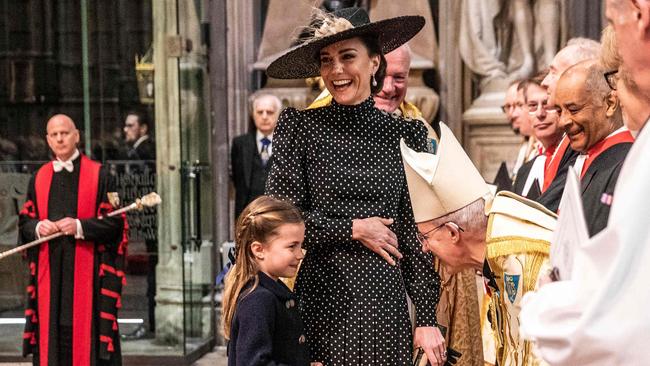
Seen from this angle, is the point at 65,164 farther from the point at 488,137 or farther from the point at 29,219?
the point at 488,137

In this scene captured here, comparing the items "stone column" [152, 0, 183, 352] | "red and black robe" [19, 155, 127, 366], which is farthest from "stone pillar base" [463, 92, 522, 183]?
"red and black robe" [19, 155, 127, 366]

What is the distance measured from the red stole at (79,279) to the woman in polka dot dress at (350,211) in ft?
10.4

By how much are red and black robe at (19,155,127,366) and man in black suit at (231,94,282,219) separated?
1.63 metres

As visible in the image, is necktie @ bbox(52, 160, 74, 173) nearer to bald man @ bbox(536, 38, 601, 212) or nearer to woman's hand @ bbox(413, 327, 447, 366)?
bald man @ bbox(536, 38, 601, 212)

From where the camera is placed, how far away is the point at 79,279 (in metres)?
5.78

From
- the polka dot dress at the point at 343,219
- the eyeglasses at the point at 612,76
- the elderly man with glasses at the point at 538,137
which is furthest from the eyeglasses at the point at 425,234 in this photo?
the elderly man with glasses at the point at 538,137

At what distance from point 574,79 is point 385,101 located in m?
1.18

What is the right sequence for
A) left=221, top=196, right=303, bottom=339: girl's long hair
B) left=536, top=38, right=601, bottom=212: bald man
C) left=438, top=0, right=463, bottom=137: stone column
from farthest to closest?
left=438, top=0, right=463, bottom=137: stone column → left=536, top=38, right=601, bottom=212: bald man → left=221, top=196, right=303, bottom=339: girl's long hair

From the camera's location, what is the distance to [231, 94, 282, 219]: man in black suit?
7316 millimetres

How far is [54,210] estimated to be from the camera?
19.0 ft

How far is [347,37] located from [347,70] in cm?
9

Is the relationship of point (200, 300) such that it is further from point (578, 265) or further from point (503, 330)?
point (578, 265)

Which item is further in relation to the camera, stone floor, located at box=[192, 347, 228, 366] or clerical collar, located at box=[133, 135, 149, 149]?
clerical collar, located at box=[133, 135, 149, 149]

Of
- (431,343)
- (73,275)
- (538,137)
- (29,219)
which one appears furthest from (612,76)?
(29,219)
